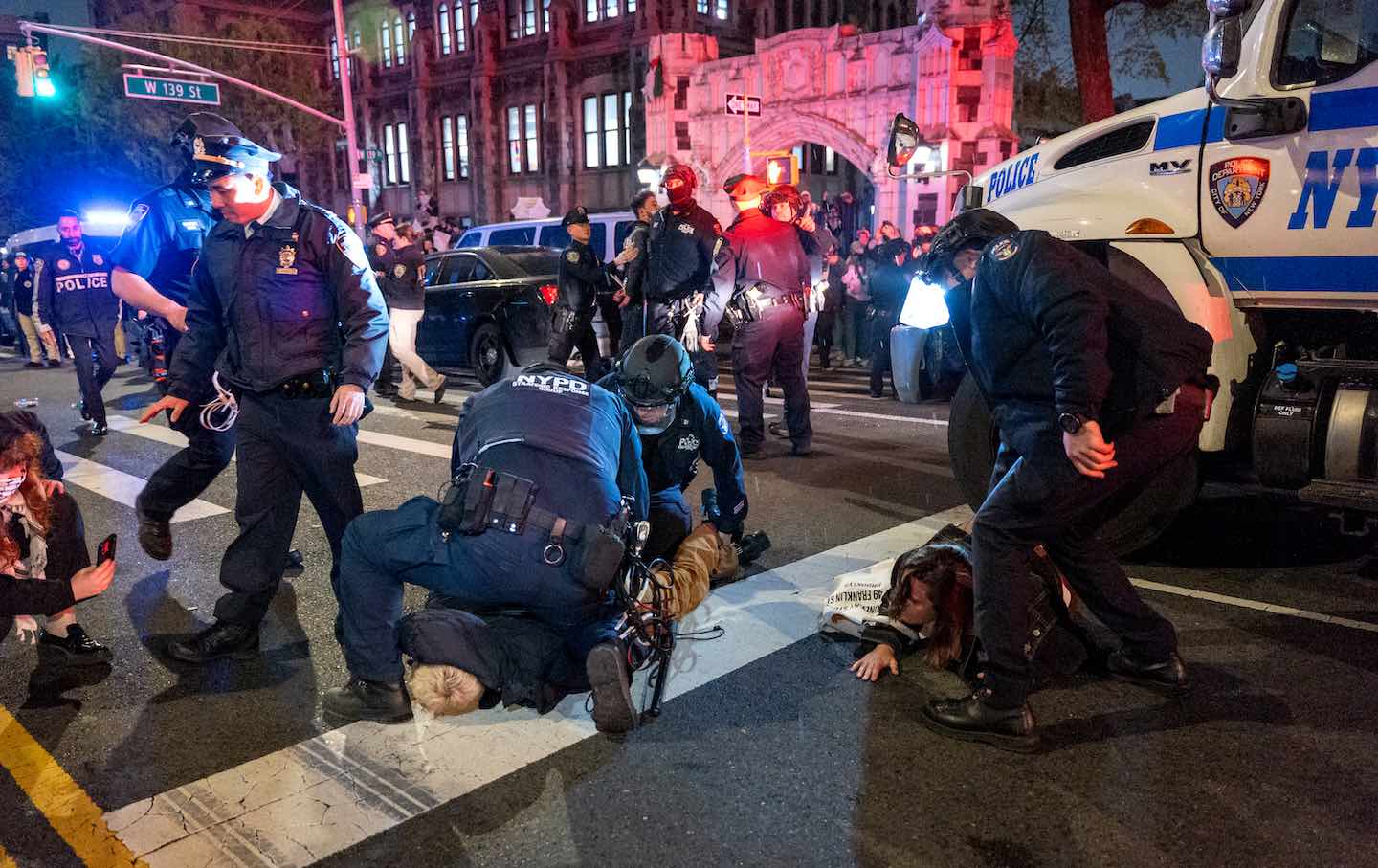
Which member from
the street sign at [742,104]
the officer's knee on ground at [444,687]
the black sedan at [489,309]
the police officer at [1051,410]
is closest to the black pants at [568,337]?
the black sedan at [489,309]

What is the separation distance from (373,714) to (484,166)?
35.4 metres

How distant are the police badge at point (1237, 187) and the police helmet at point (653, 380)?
8.34 ft

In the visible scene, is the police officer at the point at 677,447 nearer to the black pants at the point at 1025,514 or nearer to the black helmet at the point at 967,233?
the black helmet at the point at 967,233

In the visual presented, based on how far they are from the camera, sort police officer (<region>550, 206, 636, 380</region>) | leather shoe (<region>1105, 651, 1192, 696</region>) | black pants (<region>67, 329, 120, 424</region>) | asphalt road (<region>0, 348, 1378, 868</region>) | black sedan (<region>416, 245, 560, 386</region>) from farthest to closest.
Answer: black sedan (<region>416, 245, 560, 386</region>), police officer (<region>550, 206, 636, 380</region>), black pants (<region>67, 329, 120, 424</region>), leather shoe (<region>1105, 651, 1192, 696</region>), asphalt road (<region>0, 348, 1378, 868</region>)

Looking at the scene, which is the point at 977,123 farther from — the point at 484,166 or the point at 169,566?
the point at 484,166

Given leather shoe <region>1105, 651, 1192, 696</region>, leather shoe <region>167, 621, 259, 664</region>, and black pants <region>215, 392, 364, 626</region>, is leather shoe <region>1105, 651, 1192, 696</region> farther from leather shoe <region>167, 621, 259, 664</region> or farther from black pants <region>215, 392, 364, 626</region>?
leather shoe <region>167, 621, 259, 664</region>

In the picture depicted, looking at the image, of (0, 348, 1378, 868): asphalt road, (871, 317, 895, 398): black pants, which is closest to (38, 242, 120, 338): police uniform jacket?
(0, 348, 1378, 868): asphalt road

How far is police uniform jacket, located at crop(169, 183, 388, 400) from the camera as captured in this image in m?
3.79

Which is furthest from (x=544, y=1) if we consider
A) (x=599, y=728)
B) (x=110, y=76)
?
(x=599, y=728)

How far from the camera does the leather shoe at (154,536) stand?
4312 mm

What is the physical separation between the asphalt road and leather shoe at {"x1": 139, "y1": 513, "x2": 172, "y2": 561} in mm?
311

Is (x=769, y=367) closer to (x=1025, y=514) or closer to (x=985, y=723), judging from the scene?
(x=1025, y=514)

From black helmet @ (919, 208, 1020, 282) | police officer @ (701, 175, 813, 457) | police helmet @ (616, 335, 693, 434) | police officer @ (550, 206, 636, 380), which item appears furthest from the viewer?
police officer @ (550, 206, 636, 380)

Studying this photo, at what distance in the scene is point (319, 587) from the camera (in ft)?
15.6
